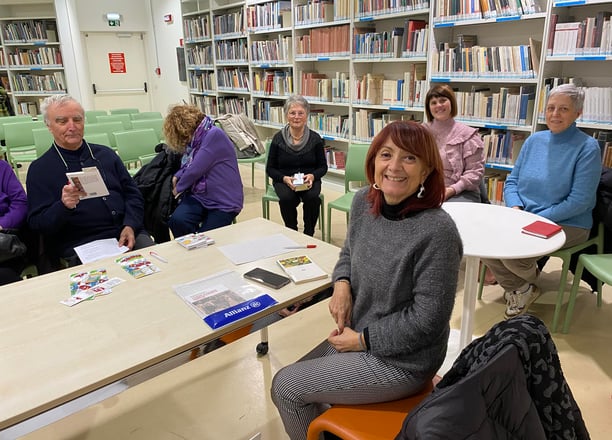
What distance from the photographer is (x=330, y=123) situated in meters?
5.23

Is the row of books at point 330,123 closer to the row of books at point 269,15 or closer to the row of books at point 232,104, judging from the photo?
the row of books at point 269,15

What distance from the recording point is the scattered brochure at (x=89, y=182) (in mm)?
2053

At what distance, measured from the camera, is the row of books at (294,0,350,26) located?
4656 mm

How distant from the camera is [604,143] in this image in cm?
310

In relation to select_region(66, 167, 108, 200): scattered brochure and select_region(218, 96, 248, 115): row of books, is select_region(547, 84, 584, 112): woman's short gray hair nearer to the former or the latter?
select_region(66, 167, 108, 200): scattered brochure

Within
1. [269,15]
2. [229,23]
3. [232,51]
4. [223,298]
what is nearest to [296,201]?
[223,298]

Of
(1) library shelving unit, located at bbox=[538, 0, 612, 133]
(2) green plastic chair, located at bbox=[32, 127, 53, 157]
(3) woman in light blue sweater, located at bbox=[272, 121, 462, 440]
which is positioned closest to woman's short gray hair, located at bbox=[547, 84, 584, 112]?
(1) library shelving unit, located at bbox=[538, 0, 612, 133]

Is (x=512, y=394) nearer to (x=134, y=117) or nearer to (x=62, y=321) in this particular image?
(x=62, y=321)

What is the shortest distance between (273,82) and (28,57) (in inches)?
187

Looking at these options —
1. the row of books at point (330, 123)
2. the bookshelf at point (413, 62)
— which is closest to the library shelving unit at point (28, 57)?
the bookshelf at point (413, 62)

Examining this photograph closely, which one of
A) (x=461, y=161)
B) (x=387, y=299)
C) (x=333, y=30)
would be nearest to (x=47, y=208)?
(x=387, y=299)

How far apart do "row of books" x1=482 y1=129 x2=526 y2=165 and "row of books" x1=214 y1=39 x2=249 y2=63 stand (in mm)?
3718

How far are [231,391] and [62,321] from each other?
94cm

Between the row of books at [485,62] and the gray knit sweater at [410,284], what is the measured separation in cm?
274
